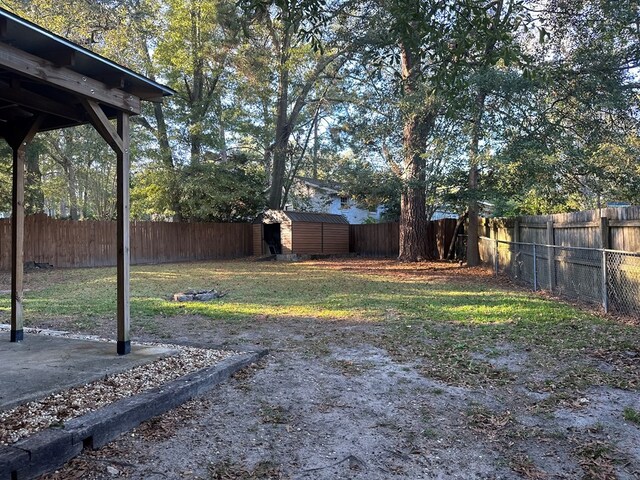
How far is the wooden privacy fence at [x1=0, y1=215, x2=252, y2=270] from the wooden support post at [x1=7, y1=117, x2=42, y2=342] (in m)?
11.8

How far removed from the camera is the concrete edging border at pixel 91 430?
7.88 ft

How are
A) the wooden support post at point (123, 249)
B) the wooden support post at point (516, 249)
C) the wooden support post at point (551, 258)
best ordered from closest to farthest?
the wooden support post at point (123, 249) < the wooden support post at point (551, 258) < the wooden support post at point (516, 249)

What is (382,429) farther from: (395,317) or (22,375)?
(395,317)

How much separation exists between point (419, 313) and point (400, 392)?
354 centimetres

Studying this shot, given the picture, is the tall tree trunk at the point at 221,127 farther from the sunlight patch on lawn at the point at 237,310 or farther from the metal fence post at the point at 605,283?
the metal fence post at the point at 605,283

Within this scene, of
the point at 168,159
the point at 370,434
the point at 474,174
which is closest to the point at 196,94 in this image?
the point at 168,159

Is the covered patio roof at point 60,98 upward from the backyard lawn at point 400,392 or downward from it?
upward

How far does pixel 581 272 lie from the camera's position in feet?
25.6

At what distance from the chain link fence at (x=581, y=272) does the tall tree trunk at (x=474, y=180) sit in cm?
231

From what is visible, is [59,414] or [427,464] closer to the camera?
[427,464]

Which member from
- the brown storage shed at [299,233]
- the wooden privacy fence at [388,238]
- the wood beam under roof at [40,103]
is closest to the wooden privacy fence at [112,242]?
the brown storage shed at [299,233]

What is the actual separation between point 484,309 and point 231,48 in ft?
53.5

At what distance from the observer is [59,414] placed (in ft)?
9.70

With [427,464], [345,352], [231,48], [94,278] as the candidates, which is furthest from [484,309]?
[231,48]
